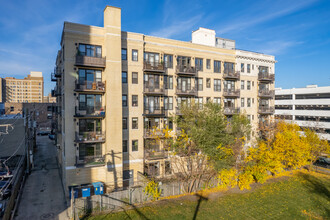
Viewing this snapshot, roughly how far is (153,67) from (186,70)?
5.51 metres

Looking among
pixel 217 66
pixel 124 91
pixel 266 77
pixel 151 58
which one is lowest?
pixel 124 91

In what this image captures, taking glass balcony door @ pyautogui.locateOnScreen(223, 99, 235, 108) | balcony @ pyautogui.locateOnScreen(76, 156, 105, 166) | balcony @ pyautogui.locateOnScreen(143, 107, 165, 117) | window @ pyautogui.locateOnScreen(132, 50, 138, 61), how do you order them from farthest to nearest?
glass balcony door @ pyautogui.locateOnScreen(223, 99, 235, 108) < balcony @ pyautogui.locateOnScreen(143, 107, 165, 117) < window @ pyautogui.locateOnScreen(132, 50, 138, 61) < balcony @ pyautogui.locateOnScreen(76, 156, 105, 166)

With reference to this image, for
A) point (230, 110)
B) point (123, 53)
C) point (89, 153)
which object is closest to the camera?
point (89, 153)

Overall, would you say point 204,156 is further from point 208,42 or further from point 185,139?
point 208,42

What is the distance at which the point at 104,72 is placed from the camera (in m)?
26.8

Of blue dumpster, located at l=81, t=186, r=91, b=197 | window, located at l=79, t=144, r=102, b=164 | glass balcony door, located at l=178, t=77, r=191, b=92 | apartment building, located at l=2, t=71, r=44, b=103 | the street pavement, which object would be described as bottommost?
the street pavement

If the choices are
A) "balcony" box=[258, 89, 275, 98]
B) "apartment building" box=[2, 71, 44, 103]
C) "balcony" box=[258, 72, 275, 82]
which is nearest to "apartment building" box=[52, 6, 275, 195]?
"balcony" box=[258, 89, 275, 98]

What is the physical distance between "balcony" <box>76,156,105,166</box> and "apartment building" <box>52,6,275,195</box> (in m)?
0.11

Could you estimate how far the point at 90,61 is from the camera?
25312 millimetres

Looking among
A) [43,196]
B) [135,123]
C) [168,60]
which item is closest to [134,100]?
[135,123]

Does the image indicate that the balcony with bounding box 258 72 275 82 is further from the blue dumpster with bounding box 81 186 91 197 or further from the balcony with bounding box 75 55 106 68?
the blue dumpster with bounding box 81 186 91 197

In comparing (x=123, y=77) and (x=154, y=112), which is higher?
(x=123, y=77)

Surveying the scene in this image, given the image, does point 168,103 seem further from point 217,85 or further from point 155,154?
point 217,85

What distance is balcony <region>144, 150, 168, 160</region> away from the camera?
29375 millimetres
